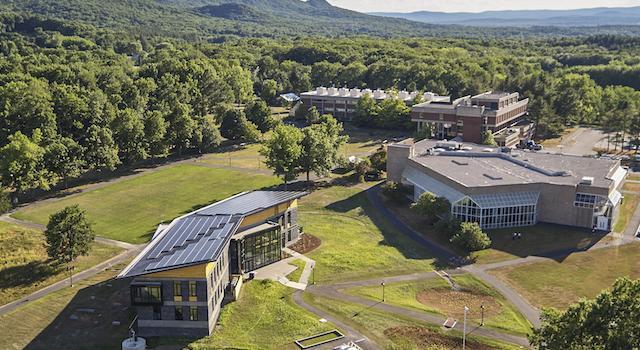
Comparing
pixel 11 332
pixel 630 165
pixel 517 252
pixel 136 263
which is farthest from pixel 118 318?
pixel 630 165

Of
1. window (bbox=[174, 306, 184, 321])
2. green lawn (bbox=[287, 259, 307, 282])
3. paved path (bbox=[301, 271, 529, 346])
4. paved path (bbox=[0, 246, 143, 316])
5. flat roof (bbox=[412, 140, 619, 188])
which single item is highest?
flat roof (bbox=[412, 140, 619, 188])

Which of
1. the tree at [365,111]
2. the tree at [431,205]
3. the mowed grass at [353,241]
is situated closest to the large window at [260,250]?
the mowed grass at [353,241]

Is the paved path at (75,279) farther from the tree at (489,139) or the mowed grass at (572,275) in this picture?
the tree at (489,139)

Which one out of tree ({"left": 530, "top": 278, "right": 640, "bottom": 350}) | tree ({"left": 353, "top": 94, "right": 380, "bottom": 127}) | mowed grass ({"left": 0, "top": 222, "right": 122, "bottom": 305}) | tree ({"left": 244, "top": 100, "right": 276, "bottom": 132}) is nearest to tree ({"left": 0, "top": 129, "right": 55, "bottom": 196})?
mowed grass ({"left": 0, "top": 222, "right": 122, "bottom": 305})

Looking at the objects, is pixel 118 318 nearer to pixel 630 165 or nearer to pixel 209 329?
pixel 209 329

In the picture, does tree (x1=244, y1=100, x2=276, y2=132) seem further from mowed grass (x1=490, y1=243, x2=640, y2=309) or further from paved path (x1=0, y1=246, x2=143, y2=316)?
Result: mowed grass (x1=490, y1=243, x2=640, y2=309)

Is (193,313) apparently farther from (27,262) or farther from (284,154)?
(284,154)
